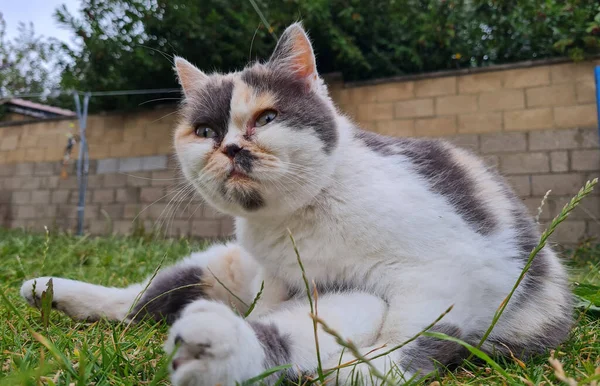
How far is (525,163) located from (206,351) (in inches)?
154

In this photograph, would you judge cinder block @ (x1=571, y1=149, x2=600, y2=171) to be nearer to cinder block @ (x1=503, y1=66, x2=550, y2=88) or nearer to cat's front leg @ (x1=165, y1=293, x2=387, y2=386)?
cinder block @ (x1=503, y1=66, x2=550, y2=88)

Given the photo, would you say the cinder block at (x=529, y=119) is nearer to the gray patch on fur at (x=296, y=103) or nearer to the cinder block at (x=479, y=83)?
the cinder block at (x=479, y=83)

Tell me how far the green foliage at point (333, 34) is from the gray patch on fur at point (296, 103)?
3227mm

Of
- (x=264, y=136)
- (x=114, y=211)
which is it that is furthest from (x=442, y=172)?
(x=114, y=211)

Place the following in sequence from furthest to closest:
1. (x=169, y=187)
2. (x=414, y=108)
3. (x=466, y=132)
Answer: (x=414, y=108), (x=466, y=132), (x=169, y=187)

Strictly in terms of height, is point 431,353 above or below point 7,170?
below

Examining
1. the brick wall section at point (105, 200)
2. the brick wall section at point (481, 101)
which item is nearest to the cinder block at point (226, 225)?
the brick wall section at point (105, 200)

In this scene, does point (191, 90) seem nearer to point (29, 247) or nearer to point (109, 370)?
point (109, 370)

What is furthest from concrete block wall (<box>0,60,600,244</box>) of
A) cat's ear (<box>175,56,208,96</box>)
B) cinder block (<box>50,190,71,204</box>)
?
cat's ear (<box>175,56,208,96</box>)

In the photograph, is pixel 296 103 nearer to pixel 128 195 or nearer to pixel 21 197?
pixel 128 195

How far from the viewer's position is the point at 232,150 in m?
1.11

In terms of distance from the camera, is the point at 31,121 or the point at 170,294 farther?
the point at 31,121

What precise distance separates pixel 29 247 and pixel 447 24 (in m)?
3.97

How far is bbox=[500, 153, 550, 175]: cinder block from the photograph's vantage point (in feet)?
12.9
